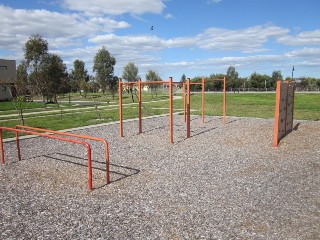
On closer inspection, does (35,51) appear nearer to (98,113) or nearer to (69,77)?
(98,113)

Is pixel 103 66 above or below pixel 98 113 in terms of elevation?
above

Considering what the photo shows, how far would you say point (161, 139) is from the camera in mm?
10789

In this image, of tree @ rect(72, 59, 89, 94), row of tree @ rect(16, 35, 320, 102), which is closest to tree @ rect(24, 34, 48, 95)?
row of tree @ rect(16, 35, 320, 102)

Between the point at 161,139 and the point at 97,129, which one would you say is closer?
the point at 161,139

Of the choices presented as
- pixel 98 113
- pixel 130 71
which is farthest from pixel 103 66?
pixel 98 113

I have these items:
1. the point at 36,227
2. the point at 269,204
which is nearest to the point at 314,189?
the point at 269,204

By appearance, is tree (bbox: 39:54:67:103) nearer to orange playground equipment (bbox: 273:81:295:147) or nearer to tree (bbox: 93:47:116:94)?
tree (bbox: 93:47:116:94)

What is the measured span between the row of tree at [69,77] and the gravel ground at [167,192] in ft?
24.2

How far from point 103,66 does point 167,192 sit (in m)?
48.6

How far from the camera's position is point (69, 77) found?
5809cm

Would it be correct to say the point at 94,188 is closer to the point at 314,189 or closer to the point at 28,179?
the point at 28,179

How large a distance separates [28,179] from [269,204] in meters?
4.77

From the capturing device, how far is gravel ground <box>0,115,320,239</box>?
4.16 metres

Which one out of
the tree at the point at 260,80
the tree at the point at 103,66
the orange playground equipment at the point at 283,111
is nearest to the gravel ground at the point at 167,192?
the orange playground equipment at the point at 283,111
